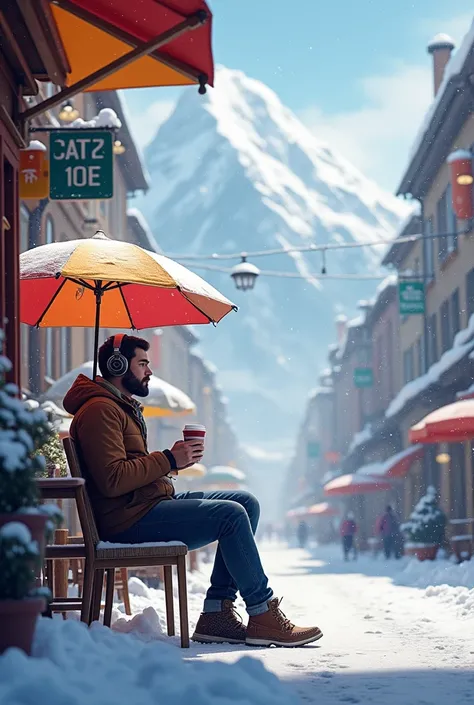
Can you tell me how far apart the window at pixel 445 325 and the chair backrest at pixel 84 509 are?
25462 mm

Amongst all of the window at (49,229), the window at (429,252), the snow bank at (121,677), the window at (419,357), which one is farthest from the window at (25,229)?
the window at (419,357)

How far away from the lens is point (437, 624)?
30.7 feet

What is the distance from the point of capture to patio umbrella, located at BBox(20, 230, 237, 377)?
24.4 ft

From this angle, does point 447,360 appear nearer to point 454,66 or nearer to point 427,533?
point 427,533

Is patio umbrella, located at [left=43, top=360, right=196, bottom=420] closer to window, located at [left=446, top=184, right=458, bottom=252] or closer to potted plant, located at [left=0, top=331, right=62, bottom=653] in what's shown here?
potted plant, located at [left=0, top=331, right=62, bottom=653]

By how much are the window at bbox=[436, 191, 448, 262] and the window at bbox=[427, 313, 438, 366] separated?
2.36 m

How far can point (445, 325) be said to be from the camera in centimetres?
3247

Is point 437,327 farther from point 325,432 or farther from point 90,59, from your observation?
point 325,432

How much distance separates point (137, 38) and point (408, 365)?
3482cm

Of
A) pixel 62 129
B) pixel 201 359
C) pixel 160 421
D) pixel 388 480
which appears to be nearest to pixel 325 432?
pixel 201 359

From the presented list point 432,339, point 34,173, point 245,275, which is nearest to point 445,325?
point 432,339

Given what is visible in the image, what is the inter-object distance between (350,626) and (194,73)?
4.16 meters

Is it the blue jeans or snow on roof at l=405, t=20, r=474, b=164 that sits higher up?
snow on roof at l=405, t=20, r=474, b=164

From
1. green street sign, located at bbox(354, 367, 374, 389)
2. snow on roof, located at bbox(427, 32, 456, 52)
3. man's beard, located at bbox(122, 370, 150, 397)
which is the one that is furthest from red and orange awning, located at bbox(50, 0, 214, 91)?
green street sign, located at bbox(354, 367, 374, 389)
